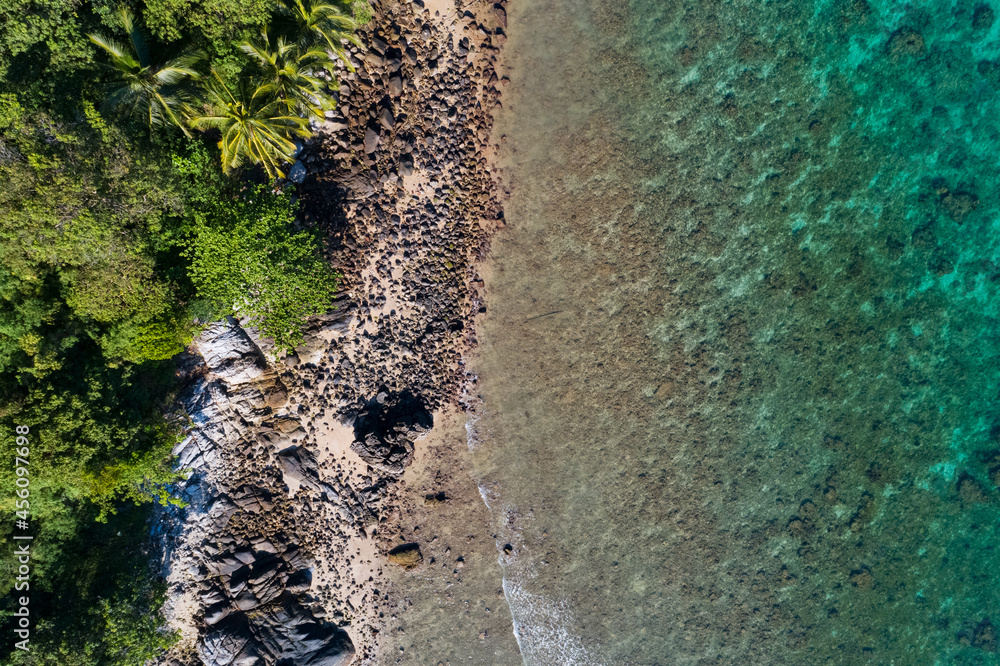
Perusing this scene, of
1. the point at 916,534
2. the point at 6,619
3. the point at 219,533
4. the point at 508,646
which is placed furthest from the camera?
the point at 916,534

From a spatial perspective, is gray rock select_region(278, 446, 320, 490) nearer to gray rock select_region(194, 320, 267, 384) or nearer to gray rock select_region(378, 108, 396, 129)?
gray rock select_region(194, 320, 267, 384)

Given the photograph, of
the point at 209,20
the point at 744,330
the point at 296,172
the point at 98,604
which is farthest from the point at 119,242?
the point at 744,330

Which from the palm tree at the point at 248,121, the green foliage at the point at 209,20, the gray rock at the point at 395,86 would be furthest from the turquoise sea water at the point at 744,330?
the green foliage at the point at 209,20

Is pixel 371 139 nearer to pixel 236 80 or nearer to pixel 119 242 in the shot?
pixel 236 80

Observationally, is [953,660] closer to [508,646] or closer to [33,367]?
[508,646]

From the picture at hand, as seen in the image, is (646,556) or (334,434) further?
(646,556)

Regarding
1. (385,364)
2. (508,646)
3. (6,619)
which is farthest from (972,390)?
(6,619)
